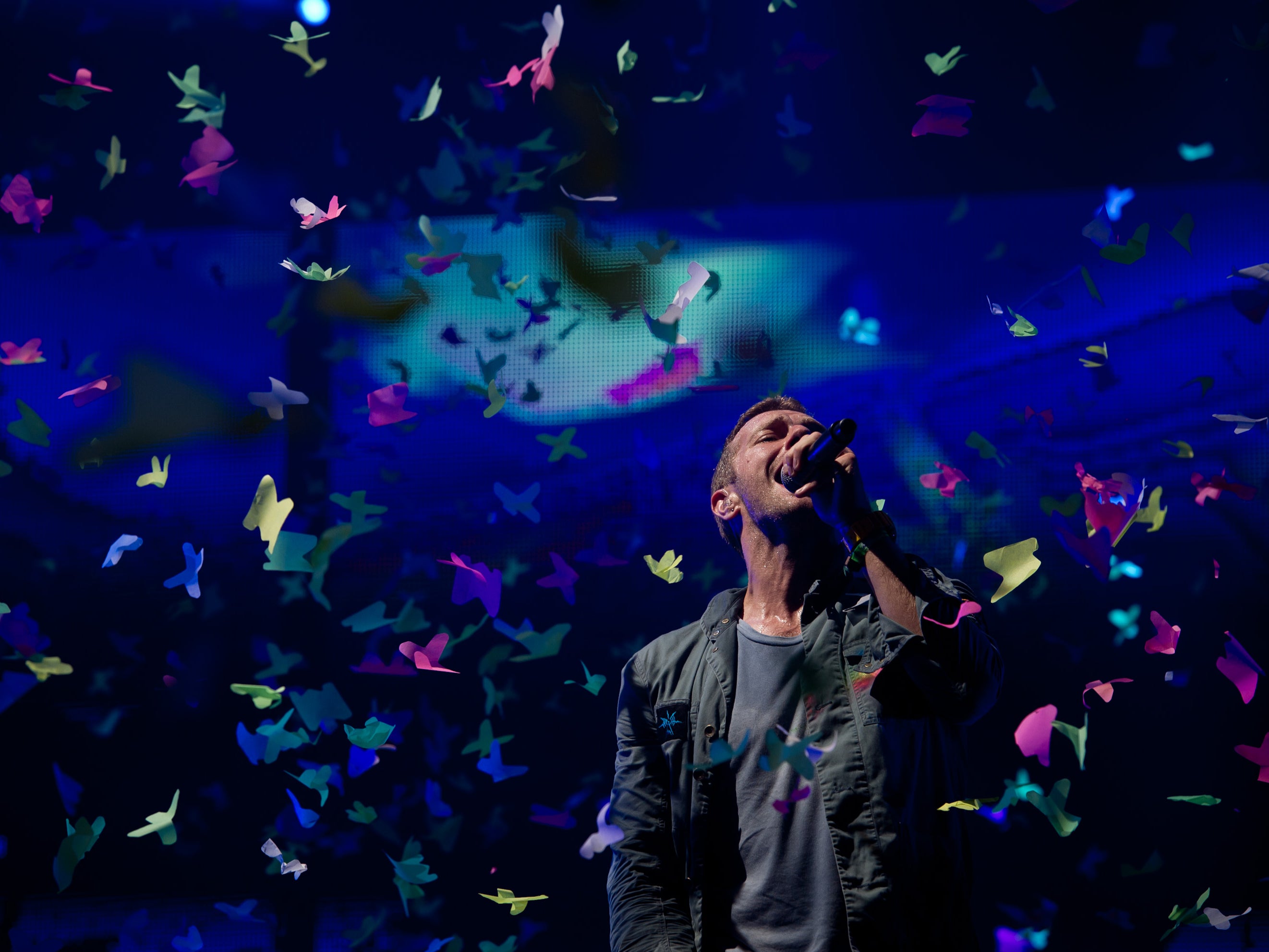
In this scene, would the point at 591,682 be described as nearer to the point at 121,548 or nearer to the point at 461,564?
the point at 461,564

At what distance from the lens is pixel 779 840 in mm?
1597

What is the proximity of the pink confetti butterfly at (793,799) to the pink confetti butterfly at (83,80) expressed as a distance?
2580 millimetres

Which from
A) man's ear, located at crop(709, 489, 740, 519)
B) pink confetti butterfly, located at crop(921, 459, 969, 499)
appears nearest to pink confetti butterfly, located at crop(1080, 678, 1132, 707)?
pink confetti butterfly, located at crop(921, 459, 969, 499)

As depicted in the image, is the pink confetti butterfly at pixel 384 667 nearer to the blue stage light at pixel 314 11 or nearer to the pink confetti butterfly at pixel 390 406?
the pink confetti butterfly at pixel 390 406

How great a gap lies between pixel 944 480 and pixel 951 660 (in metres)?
0.81

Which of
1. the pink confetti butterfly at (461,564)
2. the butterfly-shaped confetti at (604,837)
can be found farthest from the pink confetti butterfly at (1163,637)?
the pink confetti butterfly at (461,564)

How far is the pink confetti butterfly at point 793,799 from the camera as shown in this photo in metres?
1.61

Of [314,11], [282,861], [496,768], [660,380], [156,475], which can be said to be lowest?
[282,861]

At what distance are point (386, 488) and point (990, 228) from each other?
1698mm

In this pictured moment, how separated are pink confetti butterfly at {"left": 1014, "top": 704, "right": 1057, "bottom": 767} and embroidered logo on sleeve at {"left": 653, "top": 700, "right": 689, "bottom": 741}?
0.87 m

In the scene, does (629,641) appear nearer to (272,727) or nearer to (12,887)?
(272,727)

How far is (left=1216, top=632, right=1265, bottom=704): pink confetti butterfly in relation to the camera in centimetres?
209

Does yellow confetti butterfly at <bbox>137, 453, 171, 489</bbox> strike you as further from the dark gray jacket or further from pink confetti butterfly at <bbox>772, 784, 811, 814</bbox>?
pink confetti butterfly at <bbox>772, 784, 811, 814</bbox>

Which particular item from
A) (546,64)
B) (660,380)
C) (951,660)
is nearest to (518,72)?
(546,64)
